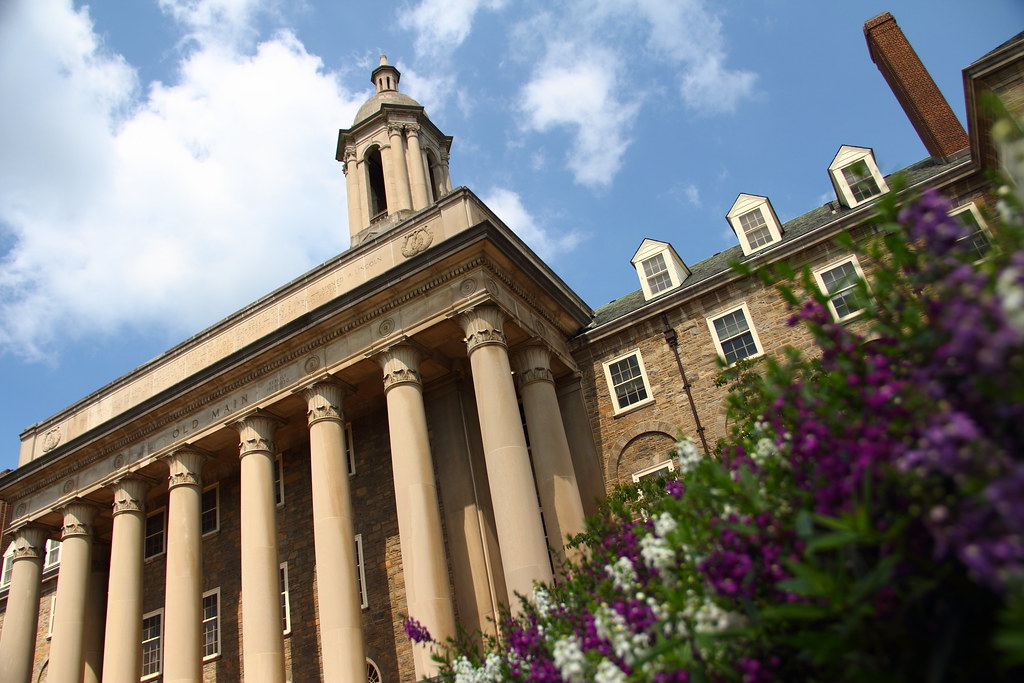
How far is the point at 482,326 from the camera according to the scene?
1955 centimetres

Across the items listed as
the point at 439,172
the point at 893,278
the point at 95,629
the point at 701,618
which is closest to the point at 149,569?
the point at 95,629

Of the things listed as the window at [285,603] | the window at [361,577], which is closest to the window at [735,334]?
the window at [361,577]

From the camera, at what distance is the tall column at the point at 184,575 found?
67.2 feet

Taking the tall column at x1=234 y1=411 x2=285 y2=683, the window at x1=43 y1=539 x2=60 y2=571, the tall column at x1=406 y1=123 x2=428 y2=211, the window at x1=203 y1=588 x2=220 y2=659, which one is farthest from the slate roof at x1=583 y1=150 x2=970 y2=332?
the window at x1=43 y1=539 x2=60 y2=571

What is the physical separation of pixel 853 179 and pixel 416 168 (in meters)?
16.4

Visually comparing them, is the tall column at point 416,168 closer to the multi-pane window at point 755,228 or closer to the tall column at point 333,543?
the tall column at point 333,543

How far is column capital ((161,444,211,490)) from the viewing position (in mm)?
23422

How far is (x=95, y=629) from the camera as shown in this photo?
2798 centimetres

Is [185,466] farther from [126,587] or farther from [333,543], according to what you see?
[333,543]

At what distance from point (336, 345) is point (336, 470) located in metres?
3.64

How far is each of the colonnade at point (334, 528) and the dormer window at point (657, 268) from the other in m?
6.18

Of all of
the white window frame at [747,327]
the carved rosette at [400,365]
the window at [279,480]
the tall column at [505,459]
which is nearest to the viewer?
the tall column at [505,459]

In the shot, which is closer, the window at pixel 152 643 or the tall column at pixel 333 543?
the tall column at pixel 333 543

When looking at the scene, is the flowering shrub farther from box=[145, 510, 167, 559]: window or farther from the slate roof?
box=[145, 510, 167, 559]: window
